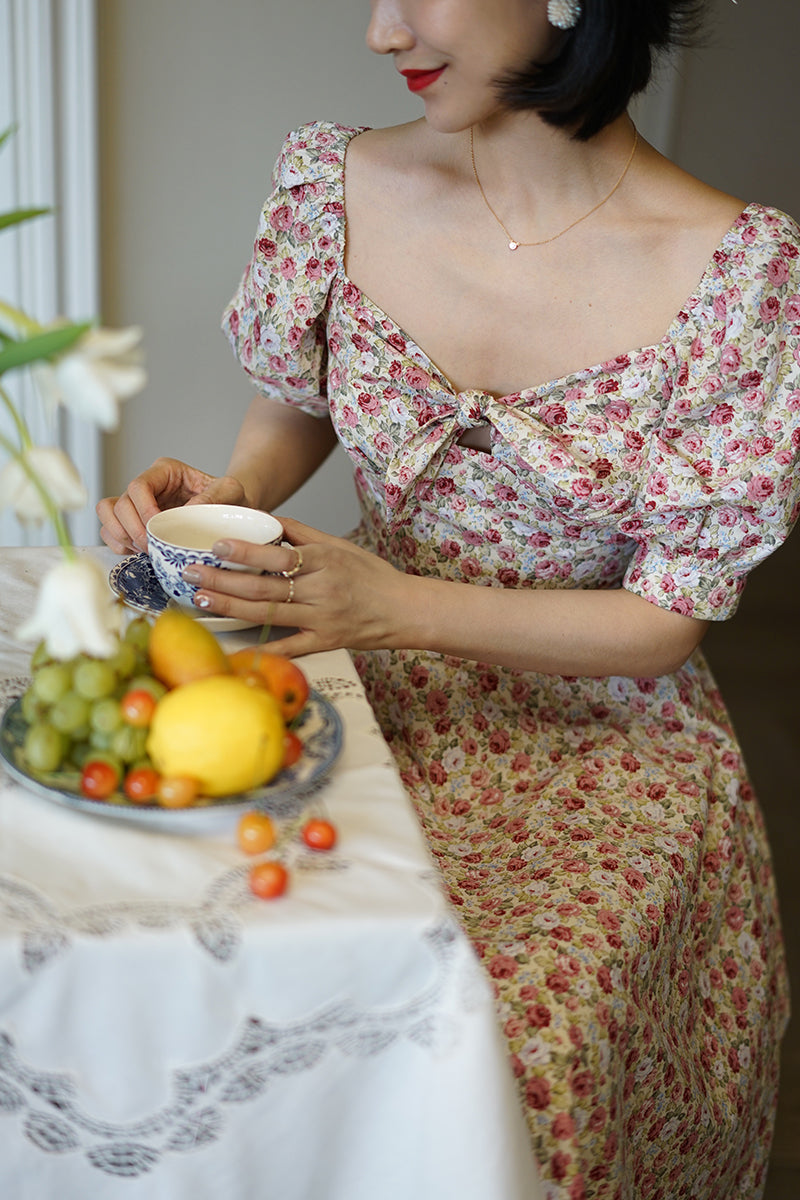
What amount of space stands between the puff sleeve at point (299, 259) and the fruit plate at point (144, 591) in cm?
40

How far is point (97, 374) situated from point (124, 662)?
8.1 inches

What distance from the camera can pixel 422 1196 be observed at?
2.25ft

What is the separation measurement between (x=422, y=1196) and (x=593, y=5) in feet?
3.27

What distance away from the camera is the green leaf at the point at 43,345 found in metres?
0.59

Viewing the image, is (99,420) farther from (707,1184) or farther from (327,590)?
(707,1184)

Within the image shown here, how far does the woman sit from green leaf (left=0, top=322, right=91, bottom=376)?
1.21ft

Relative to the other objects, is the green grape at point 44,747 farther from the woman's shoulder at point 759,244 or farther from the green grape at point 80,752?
the woman's shoulder at point 759,244

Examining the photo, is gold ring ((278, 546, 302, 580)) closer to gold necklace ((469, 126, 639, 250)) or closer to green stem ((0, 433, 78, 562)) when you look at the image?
green stem ((0, 433, 78, 562))

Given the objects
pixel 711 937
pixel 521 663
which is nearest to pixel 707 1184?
pixel 711 937

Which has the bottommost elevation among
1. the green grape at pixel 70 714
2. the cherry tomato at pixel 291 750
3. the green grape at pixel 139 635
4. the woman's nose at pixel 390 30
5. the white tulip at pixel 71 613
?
the cherry tomato at pixel 291 750

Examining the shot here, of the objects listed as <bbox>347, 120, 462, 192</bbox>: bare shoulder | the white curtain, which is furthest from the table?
the white curtain

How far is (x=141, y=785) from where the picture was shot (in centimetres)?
69

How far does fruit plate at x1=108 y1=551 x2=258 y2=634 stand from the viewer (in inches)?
38.5

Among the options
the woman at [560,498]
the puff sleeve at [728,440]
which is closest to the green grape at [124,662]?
the woman at [560,498]
